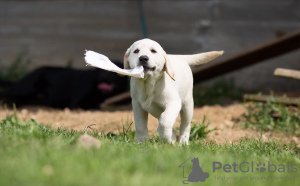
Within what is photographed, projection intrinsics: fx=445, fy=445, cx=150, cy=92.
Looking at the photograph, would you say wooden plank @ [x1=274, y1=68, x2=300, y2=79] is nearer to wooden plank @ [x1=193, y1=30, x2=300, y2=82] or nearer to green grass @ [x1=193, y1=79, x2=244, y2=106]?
wooden plank @ [x1=193, y1=30, x2=300, y2=82]

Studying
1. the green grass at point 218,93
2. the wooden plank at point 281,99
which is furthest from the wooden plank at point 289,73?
the green grass at point 218,93

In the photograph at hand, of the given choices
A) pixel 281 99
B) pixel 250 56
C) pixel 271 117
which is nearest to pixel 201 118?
pixel 271 117

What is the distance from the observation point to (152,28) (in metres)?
9.71

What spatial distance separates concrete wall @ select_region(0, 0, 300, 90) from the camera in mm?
9289

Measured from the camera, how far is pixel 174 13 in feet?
31.6

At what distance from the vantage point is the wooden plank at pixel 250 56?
641 centimetres

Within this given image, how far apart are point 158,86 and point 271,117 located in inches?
102

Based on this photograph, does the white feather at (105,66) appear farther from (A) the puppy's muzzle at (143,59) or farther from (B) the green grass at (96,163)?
(B) the green grass at (96,163)

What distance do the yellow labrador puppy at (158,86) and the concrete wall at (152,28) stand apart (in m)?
5.34

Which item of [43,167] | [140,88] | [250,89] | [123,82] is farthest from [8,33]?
[43,167]

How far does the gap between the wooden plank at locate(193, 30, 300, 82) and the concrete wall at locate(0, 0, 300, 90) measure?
2.27 metres

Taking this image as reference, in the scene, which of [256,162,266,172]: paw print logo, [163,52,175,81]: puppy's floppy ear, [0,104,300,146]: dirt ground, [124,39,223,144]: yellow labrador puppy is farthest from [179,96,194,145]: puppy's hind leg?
[256,162,266,172]: paw print logo

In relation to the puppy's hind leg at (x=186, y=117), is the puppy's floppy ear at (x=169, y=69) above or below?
above

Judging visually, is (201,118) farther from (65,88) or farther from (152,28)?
(152,28)
